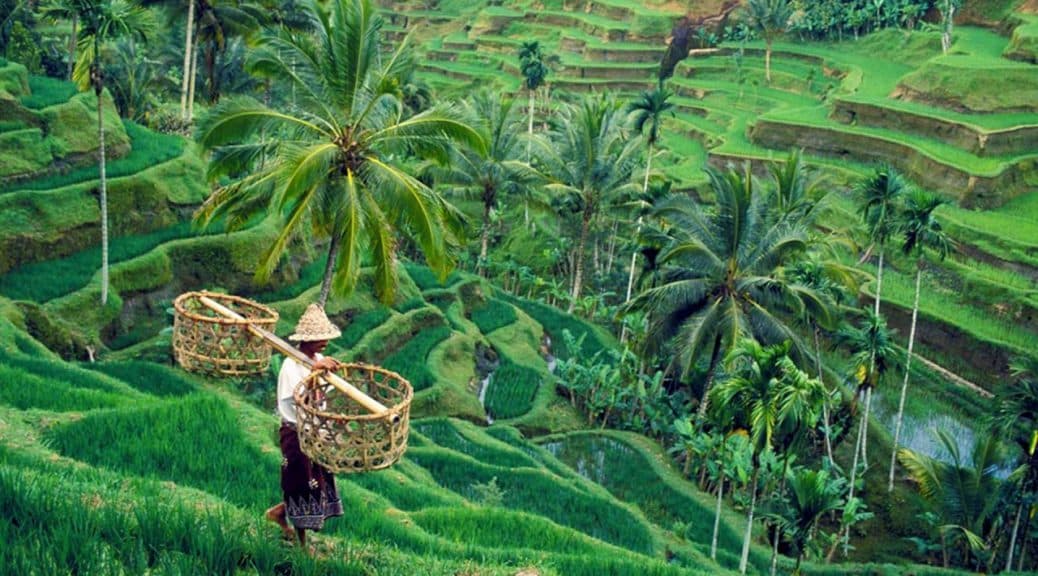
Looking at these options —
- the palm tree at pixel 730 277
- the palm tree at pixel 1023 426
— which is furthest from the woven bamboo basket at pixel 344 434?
the palm tree at pixel 1023 426

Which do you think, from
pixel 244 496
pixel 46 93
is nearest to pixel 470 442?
pixel 244 496

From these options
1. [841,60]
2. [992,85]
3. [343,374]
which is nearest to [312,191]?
[343,374]

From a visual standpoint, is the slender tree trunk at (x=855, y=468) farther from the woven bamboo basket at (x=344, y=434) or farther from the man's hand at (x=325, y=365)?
the man's hand at (x=325, y=365)

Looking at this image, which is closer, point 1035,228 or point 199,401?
point 199,401

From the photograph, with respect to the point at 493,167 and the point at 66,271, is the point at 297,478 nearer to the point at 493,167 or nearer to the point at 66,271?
the point at 66,271

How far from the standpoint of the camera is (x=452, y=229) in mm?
13062

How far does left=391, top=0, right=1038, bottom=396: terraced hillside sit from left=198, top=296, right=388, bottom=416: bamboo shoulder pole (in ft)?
32.8

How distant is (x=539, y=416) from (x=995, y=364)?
11.8 meters

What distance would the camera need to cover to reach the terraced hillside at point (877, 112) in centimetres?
2594

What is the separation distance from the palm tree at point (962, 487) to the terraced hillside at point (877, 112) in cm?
566

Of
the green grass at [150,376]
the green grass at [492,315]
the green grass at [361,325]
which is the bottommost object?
the green grass at [492,315]

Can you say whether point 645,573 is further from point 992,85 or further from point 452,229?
point 992,85

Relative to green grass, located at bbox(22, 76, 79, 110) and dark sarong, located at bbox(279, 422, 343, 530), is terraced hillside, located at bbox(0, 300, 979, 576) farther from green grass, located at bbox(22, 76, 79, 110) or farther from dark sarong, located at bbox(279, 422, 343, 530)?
green grass, located at bbox(22, 76, 79, 110)

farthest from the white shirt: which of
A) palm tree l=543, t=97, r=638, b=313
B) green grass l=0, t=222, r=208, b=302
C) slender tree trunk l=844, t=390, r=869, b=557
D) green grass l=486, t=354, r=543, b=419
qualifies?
palm tree l=543, t=97, r=638, b=313
